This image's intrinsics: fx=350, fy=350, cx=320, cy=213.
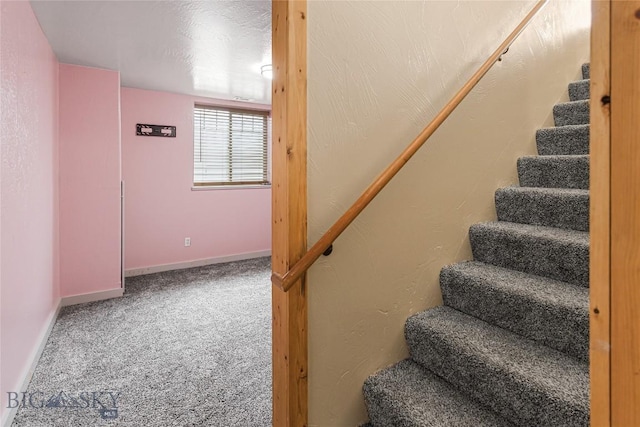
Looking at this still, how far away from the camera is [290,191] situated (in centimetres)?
129

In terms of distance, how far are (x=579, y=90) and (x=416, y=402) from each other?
234 centimetres

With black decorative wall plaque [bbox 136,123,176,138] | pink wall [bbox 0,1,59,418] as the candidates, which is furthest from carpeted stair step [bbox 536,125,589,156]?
black decorative wall plaque [bbox 136,123,176,138]

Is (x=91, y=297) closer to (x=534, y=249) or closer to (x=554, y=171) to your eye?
(x=534, y=249)

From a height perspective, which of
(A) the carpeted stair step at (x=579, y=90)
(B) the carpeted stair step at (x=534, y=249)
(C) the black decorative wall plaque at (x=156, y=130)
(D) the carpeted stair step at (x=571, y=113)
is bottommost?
(B) the carpeted stair step at (x=534, y=249)

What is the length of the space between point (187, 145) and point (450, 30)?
3.99 m

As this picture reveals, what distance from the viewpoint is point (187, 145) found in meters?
4.86

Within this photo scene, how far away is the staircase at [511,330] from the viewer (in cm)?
121

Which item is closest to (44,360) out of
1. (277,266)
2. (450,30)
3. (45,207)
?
(45,207)

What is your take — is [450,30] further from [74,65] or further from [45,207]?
A: [74,65]

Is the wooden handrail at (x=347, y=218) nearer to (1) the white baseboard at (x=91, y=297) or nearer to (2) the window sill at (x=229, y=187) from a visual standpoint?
(1) the white baseboard at (x=91, y=297)

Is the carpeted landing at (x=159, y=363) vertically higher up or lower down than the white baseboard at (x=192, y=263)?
lower down

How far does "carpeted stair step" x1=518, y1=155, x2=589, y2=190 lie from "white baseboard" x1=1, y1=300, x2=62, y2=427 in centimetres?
312

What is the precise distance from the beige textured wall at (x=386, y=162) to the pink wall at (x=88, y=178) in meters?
3.17
